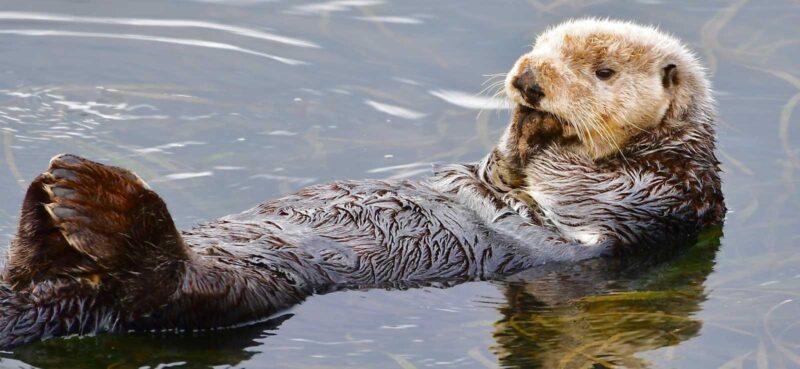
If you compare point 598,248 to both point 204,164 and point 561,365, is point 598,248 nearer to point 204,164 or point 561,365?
point 561,365

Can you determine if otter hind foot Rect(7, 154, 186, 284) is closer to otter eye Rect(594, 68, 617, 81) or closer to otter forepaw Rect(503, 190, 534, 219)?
otter forepaw Rect(503, 190, 534, 219)

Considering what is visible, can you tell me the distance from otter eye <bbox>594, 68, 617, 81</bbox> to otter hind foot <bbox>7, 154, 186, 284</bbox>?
2.33 m

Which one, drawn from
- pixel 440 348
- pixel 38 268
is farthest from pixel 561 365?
pixel 38 268

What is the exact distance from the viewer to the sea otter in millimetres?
4488

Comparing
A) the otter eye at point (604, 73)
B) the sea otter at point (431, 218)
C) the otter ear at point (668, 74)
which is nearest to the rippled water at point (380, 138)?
the sea otter at point (431, 218)

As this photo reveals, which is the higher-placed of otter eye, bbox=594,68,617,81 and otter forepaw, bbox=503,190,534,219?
otter eye, bbox=594,68,617,81

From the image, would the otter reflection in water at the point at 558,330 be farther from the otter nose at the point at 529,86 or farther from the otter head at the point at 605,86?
the otter nose at the point at 529,86

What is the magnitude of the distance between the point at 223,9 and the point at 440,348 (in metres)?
4.26

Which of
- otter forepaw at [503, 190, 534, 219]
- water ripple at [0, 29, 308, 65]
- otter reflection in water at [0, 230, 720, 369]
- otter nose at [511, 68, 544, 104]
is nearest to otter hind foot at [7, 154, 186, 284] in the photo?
otter reflection in water at [0, 230, 720, 369]

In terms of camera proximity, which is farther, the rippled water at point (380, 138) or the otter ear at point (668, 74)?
the otter ear at point (668, 74)

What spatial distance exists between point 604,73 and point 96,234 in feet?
8.68

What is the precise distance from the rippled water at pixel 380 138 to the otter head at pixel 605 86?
0.67 meters

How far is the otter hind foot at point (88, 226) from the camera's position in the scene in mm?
4379

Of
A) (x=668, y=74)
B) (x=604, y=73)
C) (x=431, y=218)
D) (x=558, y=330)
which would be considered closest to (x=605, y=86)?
(x=604, y=73)
